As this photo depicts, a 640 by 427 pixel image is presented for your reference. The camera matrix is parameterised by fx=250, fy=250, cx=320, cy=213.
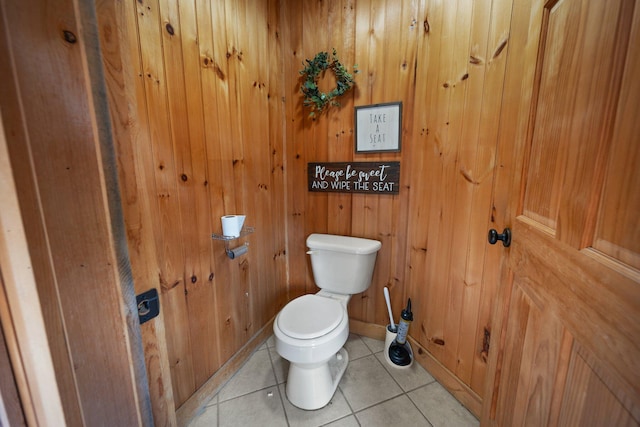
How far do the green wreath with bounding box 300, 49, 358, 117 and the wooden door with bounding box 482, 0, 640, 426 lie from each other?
100 cm

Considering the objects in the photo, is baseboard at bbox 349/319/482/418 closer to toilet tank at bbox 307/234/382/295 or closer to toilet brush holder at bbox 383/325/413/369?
toilet brush holder at bbox 383/325/413/369

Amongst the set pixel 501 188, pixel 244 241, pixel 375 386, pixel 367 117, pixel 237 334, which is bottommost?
pixel 375 386

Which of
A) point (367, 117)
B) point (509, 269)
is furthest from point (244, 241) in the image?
point (509, 269)

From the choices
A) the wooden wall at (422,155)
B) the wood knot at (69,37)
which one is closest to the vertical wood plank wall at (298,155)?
the wooden wall at (422,155)

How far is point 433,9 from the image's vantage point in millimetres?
1312

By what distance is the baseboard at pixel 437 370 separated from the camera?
1267 millimetres

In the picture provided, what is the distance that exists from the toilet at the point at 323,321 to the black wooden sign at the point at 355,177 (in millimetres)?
342

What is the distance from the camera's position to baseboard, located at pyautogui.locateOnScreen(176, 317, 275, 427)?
1.21 metres

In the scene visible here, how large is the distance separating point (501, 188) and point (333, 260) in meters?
0.99

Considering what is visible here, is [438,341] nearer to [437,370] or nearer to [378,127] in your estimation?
[437,370]

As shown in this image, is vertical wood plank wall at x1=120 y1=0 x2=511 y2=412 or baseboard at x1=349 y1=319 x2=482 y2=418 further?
baseboard at x1=349 y1=319 x2=482 y2=418

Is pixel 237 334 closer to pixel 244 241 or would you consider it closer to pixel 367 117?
pixel 244 241

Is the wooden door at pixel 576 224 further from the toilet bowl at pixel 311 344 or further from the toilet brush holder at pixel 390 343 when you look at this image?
the toilet brush holder at pixel 390 343

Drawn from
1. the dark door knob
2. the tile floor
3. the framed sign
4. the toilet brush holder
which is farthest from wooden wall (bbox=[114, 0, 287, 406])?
the dark door knob
